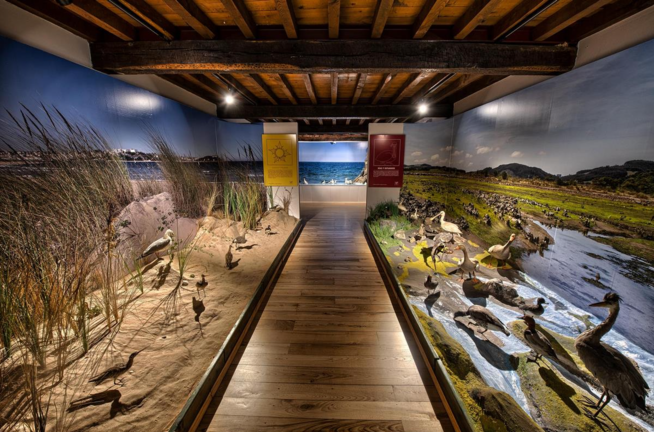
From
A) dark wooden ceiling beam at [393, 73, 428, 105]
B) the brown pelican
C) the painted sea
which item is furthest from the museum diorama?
the painted sea

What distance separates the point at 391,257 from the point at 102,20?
4081 millimetres

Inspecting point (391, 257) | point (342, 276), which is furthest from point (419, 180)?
point (342, 276)

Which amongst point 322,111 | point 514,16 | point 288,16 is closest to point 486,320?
point 514,16

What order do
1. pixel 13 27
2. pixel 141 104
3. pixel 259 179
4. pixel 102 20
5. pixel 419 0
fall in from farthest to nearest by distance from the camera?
pixel 259 179
pixel 141 104
pixel 102 20
pixel 419 0
pixel 13 27

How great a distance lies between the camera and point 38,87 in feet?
6.33

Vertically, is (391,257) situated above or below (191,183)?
below

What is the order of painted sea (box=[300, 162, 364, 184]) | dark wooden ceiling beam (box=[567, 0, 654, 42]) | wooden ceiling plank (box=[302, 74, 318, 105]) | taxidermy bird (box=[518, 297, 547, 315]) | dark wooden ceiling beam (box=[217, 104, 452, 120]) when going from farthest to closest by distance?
painted sea (box=[300, 162, 364, 184])
dark wooden ceiling beam (box=[217, 104, 452, 120])
wooden ceiling plank (box=[302, 74, 318, 105])
taxidermy bird (box=[518, 297, 547, 315])
dark wooden ceiling beam (box=[567, 0, 654, 42])

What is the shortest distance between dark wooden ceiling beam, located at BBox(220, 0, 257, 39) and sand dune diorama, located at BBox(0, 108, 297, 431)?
1.71 metres

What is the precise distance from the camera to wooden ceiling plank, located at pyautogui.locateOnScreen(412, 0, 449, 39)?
1896mm

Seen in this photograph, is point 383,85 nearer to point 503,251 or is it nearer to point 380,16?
point 380,16

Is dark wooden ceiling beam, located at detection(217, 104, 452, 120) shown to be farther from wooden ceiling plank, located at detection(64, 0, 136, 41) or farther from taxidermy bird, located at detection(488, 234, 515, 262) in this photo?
taxidermy bird, located at detection(488, 234, 515, 262)

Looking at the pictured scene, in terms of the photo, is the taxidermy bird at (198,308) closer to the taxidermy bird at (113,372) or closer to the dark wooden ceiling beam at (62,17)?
the taxidermy bird at (113,372)

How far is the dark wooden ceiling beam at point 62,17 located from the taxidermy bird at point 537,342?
15.0ft

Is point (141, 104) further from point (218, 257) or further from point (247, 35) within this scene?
point (218, 257)
